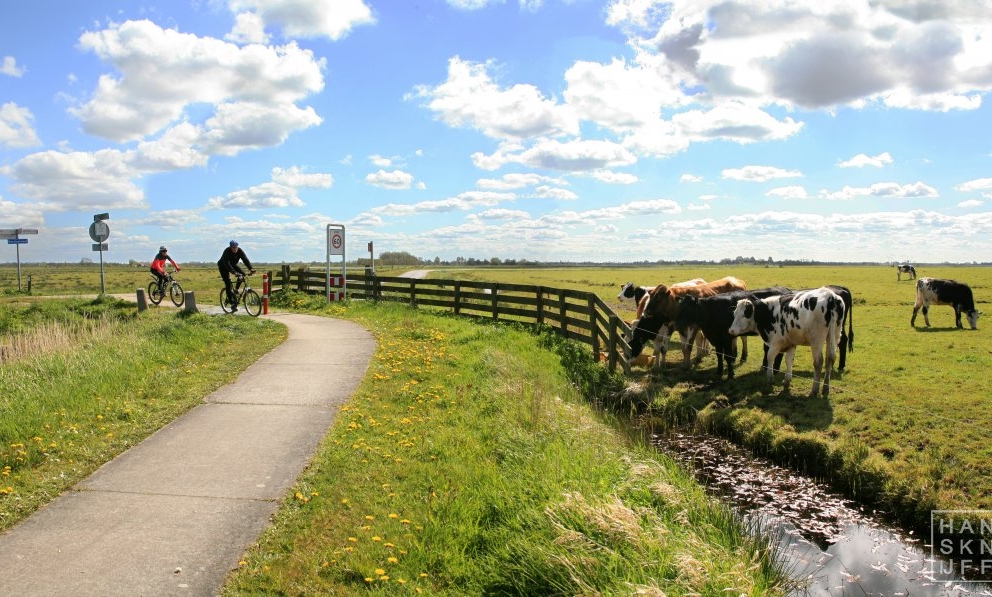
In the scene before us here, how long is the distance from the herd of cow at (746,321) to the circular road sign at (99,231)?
19.5 meters

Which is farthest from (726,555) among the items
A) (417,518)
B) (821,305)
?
(821,305)

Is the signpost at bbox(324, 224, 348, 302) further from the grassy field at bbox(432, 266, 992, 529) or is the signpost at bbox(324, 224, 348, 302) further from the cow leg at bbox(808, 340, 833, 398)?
the cow leg at bbox(808, 340, 833, 398)

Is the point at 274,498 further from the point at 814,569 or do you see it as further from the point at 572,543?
the point at 814,569

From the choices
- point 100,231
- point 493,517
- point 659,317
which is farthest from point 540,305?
point 100,231

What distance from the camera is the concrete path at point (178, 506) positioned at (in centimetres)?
439

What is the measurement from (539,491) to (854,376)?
8.73 meters

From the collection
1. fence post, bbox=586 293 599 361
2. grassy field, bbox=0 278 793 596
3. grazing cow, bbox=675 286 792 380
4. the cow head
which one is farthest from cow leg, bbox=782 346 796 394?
fence post, bbox=586 293 599 361

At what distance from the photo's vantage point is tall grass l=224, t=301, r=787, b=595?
4238mm

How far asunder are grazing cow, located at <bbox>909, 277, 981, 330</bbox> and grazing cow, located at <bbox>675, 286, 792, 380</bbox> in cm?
873

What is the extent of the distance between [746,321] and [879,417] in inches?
120

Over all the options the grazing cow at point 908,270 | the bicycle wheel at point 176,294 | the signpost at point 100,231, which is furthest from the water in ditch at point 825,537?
the grazing cow at point 908,270

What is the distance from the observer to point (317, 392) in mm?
9180

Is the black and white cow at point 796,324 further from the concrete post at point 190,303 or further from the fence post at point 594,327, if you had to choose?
the concrete post at point 190,303

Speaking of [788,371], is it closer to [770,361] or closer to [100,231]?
[770,361]
